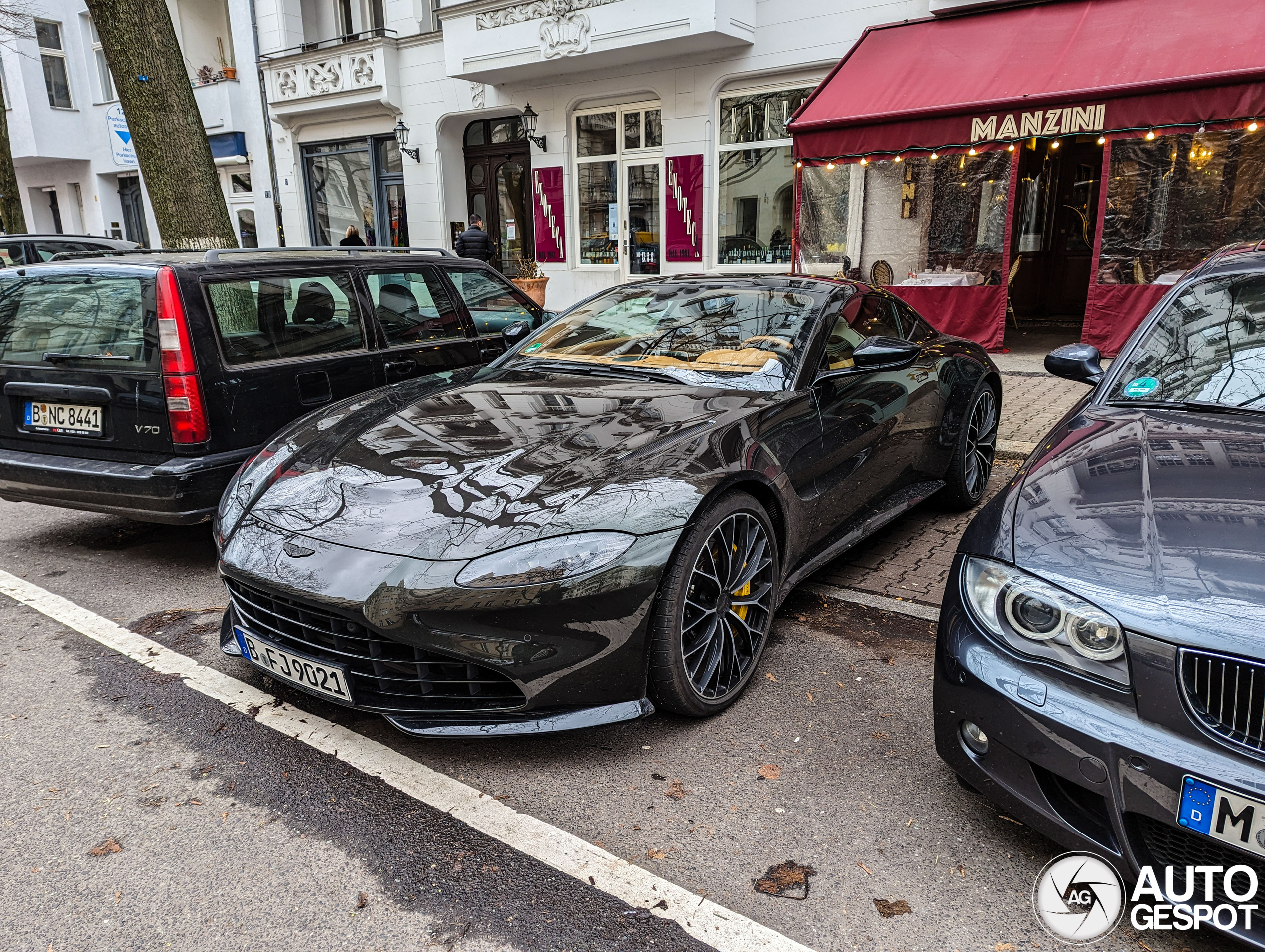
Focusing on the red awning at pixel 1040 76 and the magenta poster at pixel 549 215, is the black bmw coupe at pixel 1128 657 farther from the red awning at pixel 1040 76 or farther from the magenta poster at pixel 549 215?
the magenta poster at pixel 549 215

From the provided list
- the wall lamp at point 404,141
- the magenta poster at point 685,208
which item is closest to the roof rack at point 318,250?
the magenta poster at point 685,208

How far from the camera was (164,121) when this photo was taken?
26.4ft

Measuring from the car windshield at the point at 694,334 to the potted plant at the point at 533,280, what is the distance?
8218mm

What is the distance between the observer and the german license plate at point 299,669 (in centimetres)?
255

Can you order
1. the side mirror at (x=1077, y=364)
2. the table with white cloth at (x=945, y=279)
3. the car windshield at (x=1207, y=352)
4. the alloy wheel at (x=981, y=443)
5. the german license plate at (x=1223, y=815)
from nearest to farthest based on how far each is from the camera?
the german license plate at (x=1223, y=815) < the car windshield at (x=1207, y=352) < the side mirror at (x=1077, y=364) < the alloy wheel at (x=981, y=443) < the table with white cloth at (x=945, y=279)

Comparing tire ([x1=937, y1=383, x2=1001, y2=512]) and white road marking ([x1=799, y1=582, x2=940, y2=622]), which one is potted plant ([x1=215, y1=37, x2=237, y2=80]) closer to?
tire ([x1=937, y1=383, x2=1001, y2=512])

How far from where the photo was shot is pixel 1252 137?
342 inches

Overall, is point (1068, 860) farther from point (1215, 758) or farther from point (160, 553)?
point (160, 553)

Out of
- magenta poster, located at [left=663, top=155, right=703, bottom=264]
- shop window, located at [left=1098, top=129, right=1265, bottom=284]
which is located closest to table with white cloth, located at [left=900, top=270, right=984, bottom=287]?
shop window, located at [left=1098, top=129, right=1265, bottom=284]

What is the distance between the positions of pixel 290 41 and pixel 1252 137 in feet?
55.7

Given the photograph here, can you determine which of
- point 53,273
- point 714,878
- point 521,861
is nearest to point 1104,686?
point 714,878

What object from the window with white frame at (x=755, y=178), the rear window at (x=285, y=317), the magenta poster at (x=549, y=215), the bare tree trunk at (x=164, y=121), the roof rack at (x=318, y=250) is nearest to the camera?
the rear window at (x=285, y=317)

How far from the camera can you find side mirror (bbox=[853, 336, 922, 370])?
11.8 ft

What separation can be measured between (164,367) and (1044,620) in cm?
377
